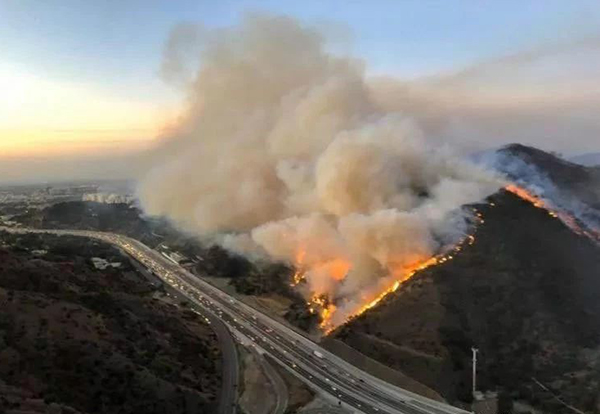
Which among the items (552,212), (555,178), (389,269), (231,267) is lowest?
(231,267)

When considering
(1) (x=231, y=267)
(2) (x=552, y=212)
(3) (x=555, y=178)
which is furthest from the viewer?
(1) (x=231, y=267)

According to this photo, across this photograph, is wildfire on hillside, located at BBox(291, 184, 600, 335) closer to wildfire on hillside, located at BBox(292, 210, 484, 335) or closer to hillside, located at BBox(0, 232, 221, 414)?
wildfire on hillside, located at BBox(292, 210, 484, 335)

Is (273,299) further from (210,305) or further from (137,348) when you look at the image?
(137,348)

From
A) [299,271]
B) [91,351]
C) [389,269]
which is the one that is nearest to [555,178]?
[389,269]

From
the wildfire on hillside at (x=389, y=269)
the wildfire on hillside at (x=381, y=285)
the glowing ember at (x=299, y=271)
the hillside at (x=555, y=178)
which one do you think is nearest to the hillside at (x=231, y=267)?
the glowing ember at (x=299, y=271)

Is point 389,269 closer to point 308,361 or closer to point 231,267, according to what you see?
point 308,361

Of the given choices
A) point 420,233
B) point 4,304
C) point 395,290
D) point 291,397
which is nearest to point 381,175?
point 420,233

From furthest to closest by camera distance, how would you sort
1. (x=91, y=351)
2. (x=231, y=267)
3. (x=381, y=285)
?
1. (x=231, y=267)
2. (x=381, y=285)
3. (x=91, y=351)
